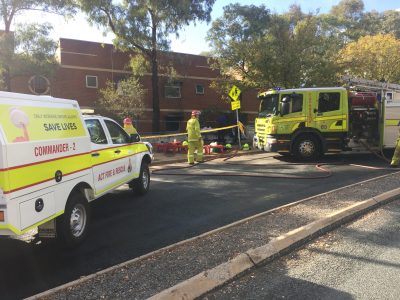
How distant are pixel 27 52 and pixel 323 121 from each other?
1491 centimetres

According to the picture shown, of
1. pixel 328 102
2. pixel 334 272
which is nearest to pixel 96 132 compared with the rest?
pixel 334 272

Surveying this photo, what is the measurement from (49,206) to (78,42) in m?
25.9

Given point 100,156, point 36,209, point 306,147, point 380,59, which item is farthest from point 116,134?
point 380,59

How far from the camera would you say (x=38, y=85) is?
88.5ft

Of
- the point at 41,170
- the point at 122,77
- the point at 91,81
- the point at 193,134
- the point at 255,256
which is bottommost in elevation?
the point at 255,256

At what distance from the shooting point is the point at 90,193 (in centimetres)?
658

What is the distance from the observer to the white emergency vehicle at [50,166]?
4.43 metres

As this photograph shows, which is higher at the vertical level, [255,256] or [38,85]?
[38,85]

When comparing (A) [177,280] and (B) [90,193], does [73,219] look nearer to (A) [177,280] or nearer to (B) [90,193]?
(B) [90,193]

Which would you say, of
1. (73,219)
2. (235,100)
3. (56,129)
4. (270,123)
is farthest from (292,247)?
(235,100)

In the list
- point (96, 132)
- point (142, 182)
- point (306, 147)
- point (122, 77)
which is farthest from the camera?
point (122, 77)

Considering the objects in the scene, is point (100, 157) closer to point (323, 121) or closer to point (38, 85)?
point (323, 121)

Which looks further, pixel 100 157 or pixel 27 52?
pixel 27 52

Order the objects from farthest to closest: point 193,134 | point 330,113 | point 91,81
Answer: point 91,81 → point 330,113 → point 193,134
